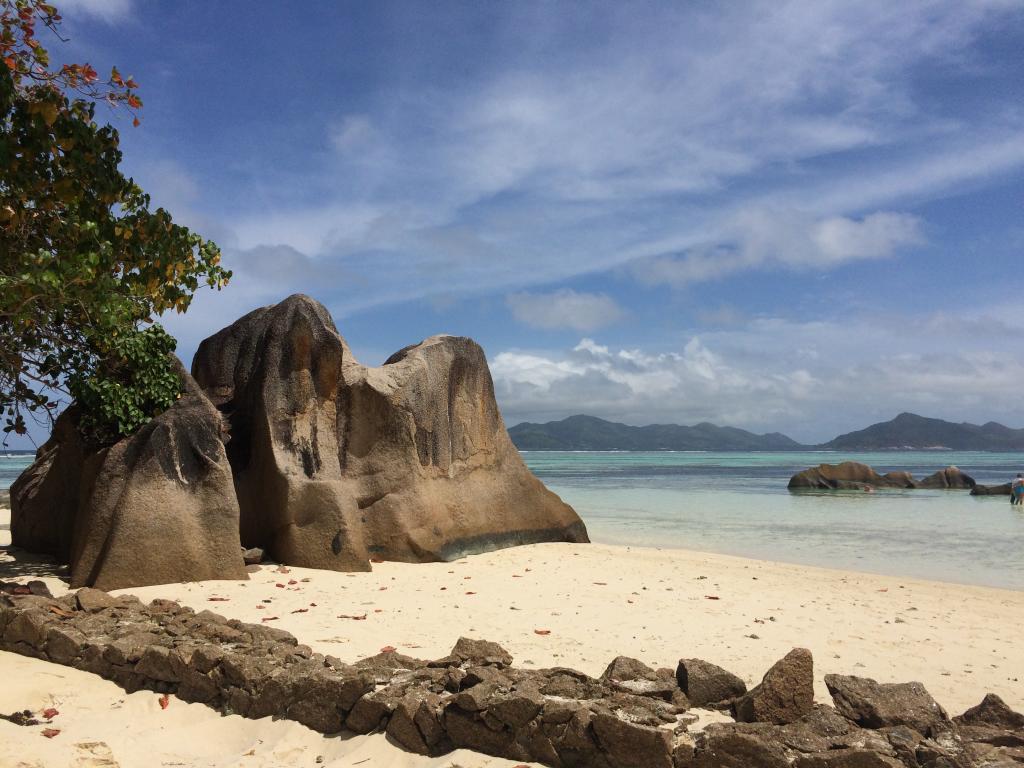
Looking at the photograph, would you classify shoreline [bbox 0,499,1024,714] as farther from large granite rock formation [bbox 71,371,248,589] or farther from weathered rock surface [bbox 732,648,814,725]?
weathered rock surface [bbox 732,648,814,725]

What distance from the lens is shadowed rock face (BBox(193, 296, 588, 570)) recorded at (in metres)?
10.6

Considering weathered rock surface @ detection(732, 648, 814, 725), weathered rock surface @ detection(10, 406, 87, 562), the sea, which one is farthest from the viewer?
the sea

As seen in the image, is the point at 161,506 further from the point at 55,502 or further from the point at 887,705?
the point at 887,705

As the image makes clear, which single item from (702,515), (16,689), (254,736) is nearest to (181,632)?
(16,689)

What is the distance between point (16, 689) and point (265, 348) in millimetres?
6502

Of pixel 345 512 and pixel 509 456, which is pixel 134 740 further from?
pixel 509 456

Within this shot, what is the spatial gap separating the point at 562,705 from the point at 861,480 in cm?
3685

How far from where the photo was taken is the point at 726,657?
657 centimetres

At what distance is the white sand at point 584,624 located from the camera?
502 centimetres

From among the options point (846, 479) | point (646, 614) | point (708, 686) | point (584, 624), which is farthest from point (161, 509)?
point (846, 479)

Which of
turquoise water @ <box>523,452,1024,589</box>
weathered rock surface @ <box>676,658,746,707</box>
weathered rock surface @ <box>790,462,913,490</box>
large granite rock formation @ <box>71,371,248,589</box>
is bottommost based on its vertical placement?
turquoise water @ <box>523,452,1024,589</box>

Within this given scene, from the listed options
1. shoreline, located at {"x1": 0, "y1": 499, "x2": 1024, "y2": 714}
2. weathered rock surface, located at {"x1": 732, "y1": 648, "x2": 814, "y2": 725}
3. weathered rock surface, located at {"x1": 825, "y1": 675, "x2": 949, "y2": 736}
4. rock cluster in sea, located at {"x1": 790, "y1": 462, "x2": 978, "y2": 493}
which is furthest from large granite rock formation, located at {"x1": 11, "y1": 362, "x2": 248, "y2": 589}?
rock cluster in sea, located at {"x1": 790, "y1": 462, "x2": 978, "y2": 493}

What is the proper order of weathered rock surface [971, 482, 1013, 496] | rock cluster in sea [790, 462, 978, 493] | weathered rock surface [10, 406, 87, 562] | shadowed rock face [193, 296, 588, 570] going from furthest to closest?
rock cluster in sea [790, 462, 978, 493] < weathered rock surface [971, 482, 1013, 496] < shadowed rock face [193, 296, 588, 570] < weathered rock surface [10, 406, 87, 562]

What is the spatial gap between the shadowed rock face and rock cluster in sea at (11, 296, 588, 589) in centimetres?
2
